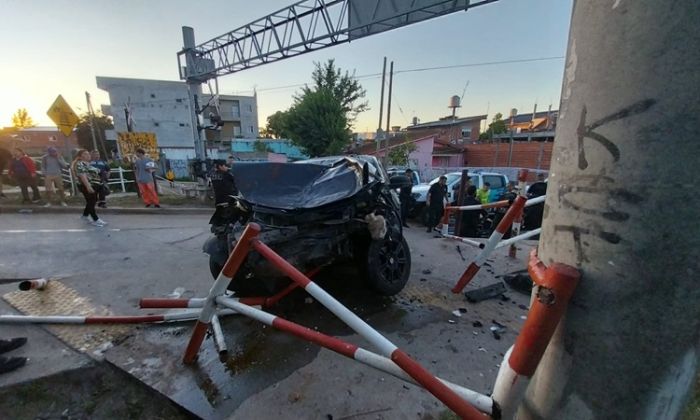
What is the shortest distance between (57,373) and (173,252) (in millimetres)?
3163

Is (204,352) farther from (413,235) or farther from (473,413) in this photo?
(413,235)

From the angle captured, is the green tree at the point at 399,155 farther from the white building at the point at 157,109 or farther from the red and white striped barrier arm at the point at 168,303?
the red and white striped barrier arm at the point at 168,303

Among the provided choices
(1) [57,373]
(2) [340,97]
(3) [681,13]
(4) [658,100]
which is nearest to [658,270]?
(4) [658,100]

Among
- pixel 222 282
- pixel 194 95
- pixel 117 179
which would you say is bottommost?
pixel 117 179

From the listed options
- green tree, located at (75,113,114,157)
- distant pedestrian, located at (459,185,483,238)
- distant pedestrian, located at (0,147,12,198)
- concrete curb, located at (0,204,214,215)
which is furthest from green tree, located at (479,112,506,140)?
green tree, located at (75,113,114,157)

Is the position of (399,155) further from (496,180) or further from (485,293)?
(485,293)

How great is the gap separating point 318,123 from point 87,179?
19.4 metres

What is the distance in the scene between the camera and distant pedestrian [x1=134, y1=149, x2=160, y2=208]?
9086 mm

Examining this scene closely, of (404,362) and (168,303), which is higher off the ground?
(404,362)

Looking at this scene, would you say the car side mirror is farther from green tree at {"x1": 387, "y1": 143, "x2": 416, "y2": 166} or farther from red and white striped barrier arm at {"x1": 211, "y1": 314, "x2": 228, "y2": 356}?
green tree at {"x1": 387, "y1": 143, "x2": 416, "y2": 166}

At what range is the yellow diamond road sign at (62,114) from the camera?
8039mm

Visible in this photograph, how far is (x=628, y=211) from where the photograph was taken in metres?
0.73

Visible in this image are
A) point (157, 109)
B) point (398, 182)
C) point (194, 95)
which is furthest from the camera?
point (157, 109)

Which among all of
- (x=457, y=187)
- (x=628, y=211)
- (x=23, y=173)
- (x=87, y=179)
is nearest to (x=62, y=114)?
(x=23, y=173)
